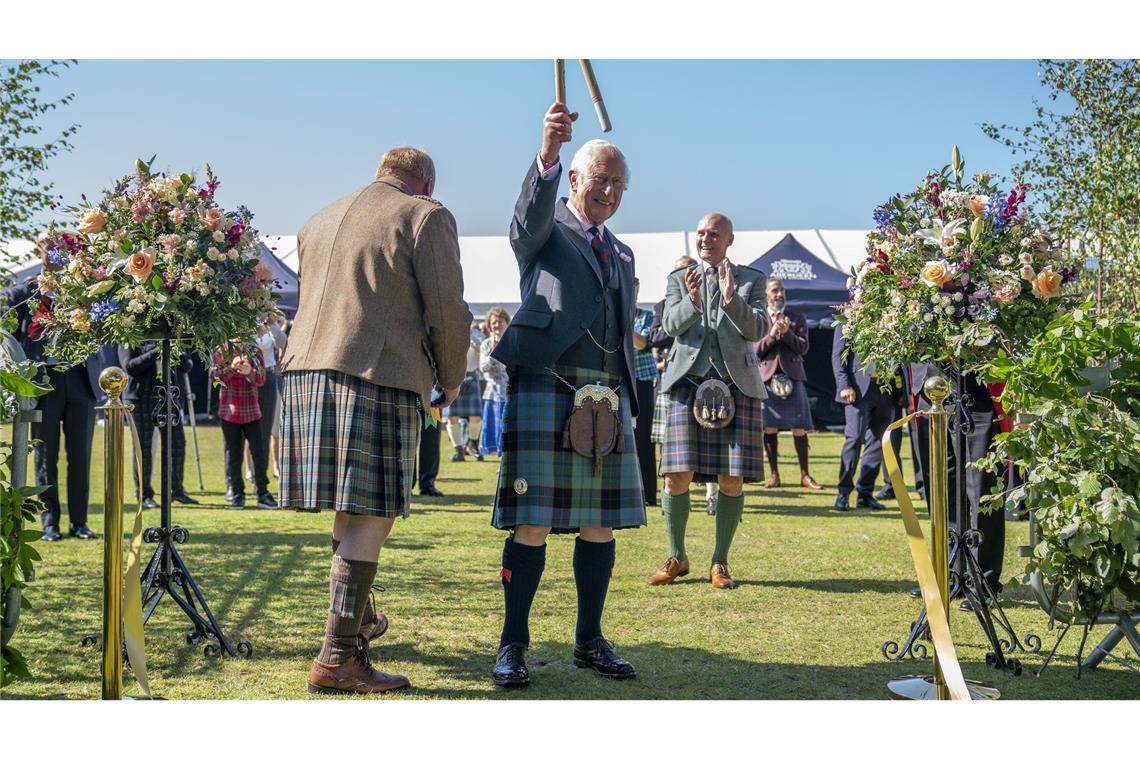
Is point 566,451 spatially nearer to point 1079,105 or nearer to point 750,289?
A: point 750,289

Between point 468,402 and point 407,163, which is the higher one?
point 407,163

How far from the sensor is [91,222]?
16.2 feet

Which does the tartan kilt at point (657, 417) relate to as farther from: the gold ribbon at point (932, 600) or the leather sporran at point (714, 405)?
the gold ribbon at point (932, 600)

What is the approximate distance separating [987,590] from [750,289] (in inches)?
92.6

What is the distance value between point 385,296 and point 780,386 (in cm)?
822

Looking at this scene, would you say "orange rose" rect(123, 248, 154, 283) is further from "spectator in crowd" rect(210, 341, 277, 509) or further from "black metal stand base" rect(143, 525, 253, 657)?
"spectator in crowd" rect(210, 341, 277, 509)

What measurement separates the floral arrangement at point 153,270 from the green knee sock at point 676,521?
8.80ft

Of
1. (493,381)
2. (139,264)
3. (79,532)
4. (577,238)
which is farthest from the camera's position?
(493,381)

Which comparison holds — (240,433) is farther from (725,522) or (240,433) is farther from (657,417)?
(725,522)

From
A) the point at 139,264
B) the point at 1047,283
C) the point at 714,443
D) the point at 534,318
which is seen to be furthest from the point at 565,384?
the point at 714,443

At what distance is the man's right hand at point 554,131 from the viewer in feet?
13.6

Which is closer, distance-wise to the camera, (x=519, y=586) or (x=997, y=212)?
(x=519, y=586)

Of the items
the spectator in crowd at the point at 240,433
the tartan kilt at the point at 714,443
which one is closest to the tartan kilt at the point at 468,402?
the spectator in crowd at the point at 240,433

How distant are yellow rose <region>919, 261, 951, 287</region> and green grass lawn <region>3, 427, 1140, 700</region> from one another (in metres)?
1.63
